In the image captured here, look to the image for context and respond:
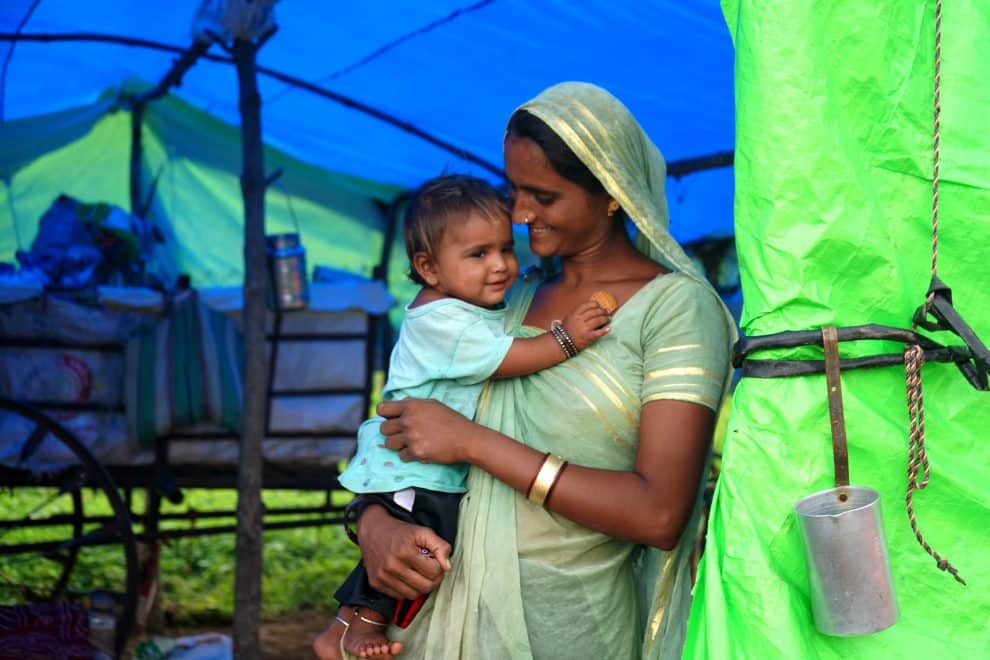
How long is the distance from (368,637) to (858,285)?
3.69 ft

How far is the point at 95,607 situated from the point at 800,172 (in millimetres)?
4279

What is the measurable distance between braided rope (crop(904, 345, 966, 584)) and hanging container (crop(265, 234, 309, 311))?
3.96 m

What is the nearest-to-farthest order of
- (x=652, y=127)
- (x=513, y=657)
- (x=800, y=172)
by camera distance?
1. (x=800, y=172)
2. (x=513, y=657)
3. (x=652, y=127)

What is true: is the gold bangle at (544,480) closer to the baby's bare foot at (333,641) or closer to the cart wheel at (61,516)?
the baby's bare foot at (333,641)

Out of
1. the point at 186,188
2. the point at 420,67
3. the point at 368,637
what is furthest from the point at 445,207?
the point at 186,188

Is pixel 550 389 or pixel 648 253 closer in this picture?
pixel 550 389

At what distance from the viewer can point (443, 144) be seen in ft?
17.7

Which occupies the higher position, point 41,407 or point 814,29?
point 814,29

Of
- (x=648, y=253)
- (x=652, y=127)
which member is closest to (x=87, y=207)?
(x=652, y=127)

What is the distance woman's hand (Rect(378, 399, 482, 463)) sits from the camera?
1966mm

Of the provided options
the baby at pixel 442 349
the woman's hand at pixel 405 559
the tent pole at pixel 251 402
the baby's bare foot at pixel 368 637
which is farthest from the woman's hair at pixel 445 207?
the tent pole at pixel 251 402

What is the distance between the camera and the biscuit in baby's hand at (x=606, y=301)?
6.77 ft

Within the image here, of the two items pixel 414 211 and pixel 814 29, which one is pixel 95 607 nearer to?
pixel 414 211

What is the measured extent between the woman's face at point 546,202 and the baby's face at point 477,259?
99 mm
